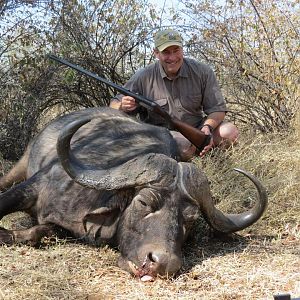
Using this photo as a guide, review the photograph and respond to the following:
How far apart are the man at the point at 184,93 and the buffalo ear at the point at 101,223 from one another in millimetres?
2180

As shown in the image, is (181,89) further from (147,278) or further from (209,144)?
(147,278)

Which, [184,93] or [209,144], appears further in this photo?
[184,93]

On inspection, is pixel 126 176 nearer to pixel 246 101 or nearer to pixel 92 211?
pixel 92 211

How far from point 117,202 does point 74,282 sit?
0.71m

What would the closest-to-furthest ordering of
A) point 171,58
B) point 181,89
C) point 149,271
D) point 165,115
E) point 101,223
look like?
1. point 149,271
2. point 101,223
3. point 165,115
4. point 171,58
5. point 181,89

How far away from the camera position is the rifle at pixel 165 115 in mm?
6039

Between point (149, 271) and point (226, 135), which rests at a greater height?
point (226, 135)

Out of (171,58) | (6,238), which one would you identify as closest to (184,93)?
(171,58)

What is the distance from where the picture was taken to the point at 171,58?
6336 mm

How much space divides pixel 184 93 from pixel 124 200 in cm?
259

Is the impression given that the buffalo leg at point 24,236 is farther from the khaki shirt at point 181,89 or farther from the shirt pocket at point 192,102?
the shirt pocket at point 192,102

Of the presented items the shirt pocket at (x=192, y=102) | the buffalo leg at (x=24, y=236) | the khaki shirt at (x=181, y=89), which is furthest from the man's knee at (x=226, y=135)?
the buffalo leg at (x=24, y=236)

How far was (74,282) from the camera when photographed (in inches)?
151

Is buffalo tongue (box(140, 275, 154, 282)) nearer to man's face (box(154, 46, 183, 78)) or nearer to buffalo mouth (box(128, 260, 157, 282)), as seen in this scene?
buffalo mouth (box(128, 260, 157, 282))
